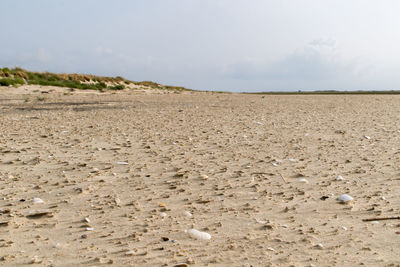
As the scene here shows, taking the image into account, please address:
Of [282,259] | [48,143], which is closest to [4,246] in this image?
[282,259]

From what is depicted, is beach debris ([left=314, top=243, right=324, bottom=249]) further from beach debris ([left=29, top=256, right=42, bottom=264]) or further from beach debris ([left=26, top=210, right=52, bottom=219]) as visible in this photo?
beach debris ([left=26, top=210, right=52, bottom=219])

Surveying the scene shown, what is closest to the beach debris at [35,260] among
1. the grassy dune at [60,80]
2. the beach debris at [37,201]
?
the beach debris at [37,201]

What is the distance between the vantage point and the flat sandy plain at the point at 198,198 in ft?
7.65

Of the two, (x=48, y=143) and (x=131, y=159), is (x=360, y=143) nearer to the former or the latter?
(x=131, y=159)

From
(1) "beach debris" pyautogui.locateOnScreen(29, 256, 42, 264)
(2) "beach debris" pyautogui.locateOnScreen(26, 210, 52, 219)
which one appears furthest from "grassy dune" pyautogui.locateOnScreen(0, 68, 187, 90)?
(1) "beach debris" pyautogui.locateOnScreen(29, 256, 42, 264)

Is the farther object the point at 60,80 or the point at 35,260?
the point at 60,80

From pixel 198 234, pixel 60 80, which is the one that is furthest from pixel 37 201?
pixel 60 80

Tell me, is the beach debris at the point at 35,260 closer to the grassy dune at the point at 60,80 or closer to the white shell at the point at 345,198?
the white shell at the point at 345,198

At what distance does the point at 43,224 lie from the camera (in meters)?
2.78

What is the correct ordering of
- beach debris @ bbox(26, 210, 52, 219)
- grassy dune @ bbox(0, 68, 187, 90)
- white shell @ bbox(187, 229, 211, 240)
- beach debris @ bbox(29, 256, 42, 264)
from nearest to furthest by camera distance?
1. beach debris @ bbox(29, 256, 42, 264)
2. white shell @ bbox(187, 229, 211, 240)
3. beach debris @ bbox(26, 210, 52, 219)
4. grassy dune @ bbox(0, 68, 187, 90)

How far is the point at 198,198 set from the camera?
338 cm

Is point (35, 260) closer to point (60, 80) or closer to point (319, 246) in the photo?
point (319, 246)

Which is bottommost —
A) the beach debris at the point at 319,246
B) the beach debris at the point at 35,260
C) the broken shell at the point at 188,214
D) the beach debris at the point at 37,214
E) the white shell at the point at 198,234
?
the beach debris at the point at 35,260

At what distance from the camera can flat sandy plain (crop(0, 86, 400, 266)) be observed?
233 cm
